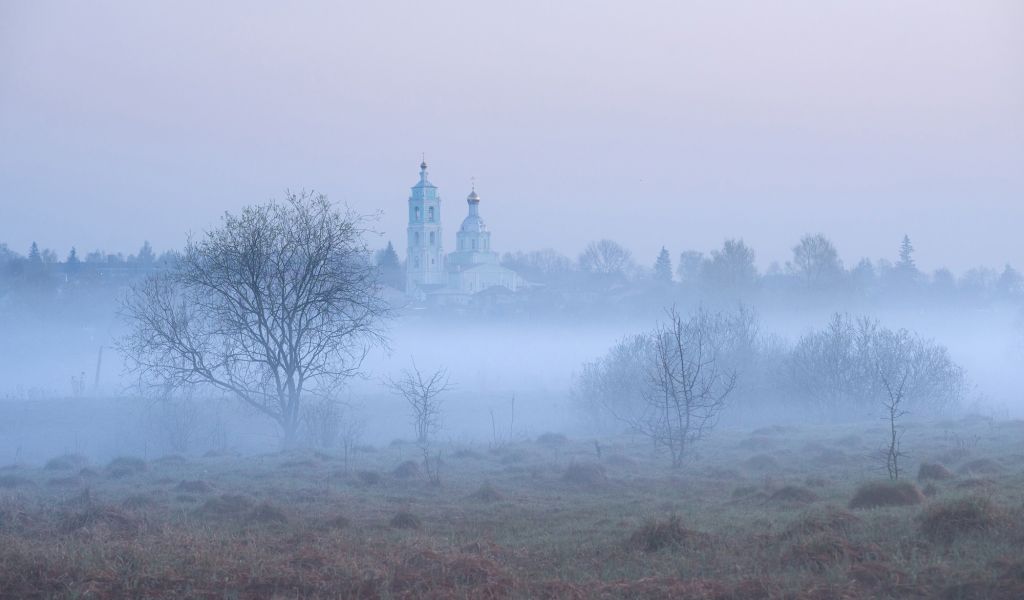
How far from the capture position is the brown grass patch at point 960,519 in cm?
915

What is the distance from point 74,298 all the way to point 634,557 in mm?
72654

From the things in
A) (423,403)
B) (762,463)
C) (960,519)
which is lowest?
(762,463)

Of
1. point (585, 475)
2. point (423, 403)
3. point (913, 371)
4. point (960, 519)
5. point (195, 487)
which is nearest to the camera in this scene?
point (960, 519)

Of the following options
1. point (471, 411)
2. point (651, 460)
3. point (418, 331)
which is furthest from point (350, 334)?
point (418, 331)

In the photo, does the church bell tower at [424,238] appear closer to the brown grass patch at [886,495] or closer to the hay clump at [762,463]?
the hay clump at [762,463]

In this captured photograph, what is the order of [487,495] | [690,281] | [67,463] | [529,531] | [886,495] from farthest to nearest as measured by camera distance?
1. [690,281]
2. [67,463]
3. [487,495]
4. [886,495]
5. [529,531]

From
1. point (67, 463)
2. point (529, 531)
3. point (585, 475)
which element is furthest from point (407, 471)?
point (67, 463)

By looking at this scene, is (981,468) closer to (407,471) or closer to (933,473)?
(933,473)

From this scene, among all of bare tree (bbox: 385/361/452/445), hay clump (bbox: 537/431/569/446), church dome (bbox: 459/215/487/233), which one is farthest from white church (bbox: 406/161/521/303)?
hay clump (bbox: 537/431/569/446)

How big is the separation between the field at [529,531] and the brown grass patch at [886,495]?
1.0 inches

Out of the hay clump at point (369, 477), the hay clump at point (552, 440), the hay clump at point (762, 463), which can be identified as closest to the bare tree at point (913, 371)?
the hay clump at point (552, 440)

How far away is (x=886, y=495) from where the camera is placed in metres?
12.0

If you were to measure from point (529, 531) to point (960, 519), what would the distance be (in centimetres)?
514

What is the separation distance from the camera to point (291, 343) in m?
24.9
